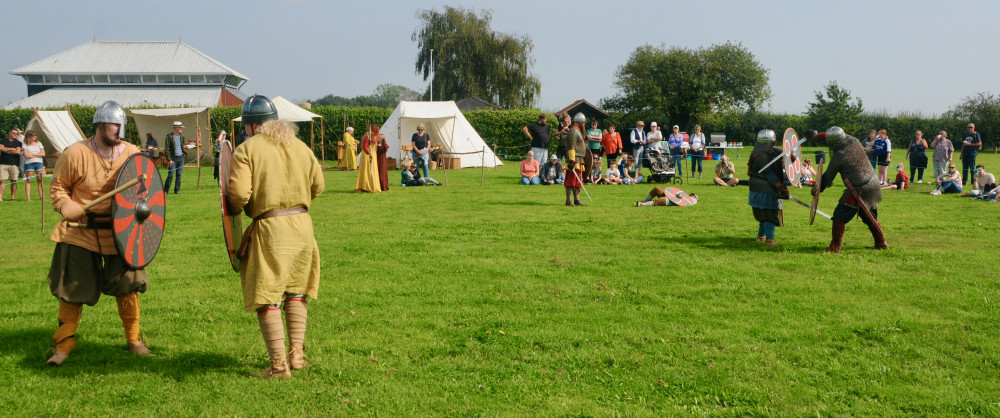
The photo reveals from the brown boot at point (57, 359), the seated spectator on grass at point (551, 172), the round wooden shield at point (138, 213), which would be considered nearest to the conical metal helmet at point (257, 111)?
the round wooden shield at point (138, 213)

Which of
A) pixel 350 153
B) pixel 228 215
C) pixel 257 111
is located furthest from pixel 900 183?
pixel 228 215

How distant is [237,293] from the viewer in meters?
6.72

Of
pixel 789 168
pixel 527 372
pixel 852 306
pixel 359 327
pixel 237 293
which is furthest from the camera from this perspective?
pixel 789 168

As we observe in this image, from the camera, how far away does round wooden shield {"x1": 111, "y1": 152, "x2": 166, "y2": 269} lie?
443cm

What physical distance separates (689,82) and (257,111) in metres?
45.5

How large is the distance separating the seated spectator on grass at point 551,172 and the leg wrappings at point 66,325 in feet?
51.2

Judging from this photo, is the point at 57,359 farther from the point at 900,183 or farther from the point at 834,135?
the point at 900,183

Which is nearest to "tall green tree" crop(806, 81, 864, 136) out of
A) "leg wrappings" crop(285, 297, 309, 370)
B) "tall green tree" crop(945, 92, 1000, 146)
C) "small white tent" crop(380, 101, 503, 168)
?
"tall green tree" crop(945, 92, 1000, 146)

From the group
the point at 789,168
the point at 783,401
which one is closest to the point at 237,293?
the point at 783,401

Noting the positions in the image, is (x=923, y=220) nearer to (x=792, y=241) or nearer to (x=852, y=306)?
(x=792, y=241)

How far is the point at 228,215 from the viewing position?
14.1 feet

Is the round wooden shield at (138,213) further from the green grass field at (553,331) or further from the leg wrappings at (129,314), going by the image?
the green grass field at (553,331)

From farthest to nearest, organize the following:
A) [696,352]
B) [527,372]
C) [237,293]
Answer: [237,293] → [696,352] → [527,372]

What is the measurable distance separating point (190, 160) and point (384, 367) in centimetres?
2863
